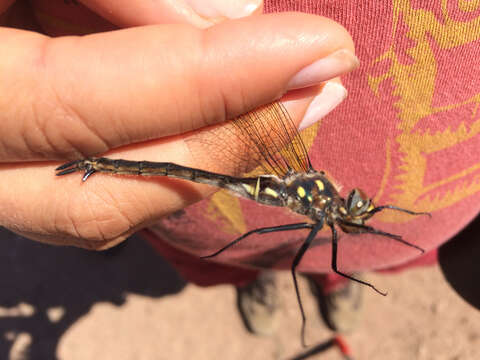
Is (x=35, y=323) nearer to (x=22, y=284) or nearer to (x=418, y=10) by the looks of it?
(x=22, y=284)

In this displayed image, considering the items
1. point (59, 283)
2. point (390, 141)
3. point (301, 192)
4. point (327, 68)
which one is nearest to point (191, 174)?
point (301, 192)

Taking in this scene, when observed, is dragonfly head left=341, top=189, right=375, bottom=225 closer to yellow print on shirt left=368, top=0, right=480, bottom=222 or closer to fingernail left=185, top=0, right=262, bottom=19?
yellow print on shirt left=368, top=0, right=480, bottom=222

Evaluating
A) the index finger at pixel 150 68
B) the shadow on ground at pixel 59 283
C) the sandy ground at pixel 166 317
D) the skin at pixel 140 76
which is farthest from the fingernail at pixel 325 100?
the shadow on ground at pixel 59 283

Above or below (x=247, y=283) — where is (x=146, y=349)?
below

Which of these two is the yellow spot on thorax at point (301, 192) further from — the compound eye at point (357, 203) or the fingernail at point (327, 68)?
the fingernail at point (327, 68)

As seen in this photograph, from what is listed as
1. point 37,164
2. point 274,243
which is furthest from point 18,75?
point 274,243

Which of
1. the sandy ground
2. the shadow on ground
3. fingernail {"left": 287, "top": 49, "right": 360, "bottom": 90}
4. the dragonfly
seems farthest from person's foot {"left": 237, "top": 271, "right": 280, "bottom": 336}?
fingernail {"left": 287, "top": 49, "right": 360, "bottom": 90}
